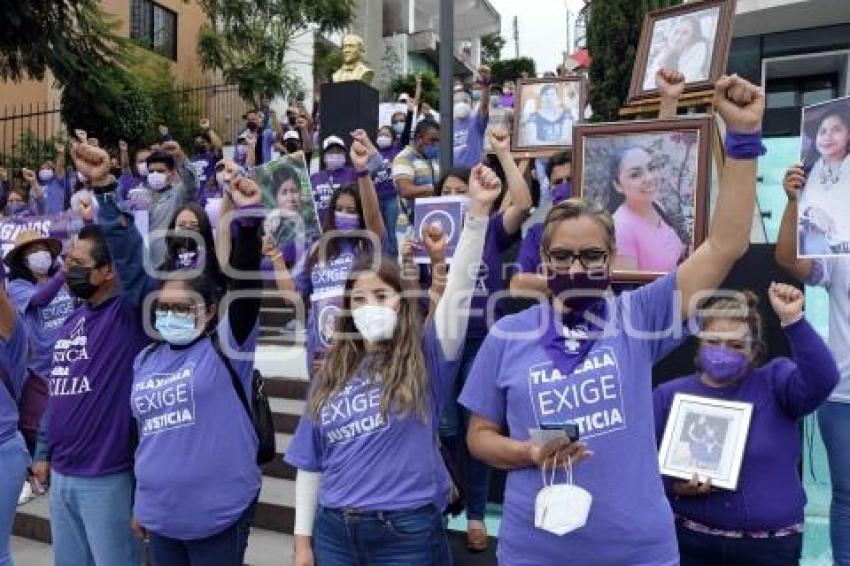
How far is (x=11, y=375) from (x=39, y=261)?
2.34m

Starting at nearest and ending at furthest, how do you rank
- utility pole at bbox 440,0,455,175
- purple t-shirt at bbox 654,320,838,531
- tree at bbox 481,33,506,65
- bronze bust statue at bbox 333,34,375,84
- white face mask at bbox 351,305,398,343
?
1. white face mask at bbox 351,305,398,343
2. purple t-shirt at bbox 654,320,838,531
3. utility pole at bbox 440,0,455,175
4. bronze bust statue at bbox 333,34,375,84
5. tree at bbox 481,33,506,65

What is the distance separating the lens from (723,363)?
3.10 meters

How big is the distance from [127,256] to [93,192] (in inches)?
16.9

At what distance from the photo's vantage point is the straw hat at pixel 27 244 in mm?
5582

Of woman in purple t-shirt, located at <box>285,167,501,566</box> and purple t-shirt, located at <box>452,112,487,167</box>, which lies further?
purple t-shirt, located at <box>452,112,487,167</box>

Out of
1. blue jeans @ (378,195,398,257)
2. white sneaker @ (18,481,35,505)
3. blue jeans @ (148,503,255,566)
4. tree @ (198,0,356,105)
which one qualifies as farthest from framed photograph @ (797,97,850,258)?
tree @ (198,0,356,105)

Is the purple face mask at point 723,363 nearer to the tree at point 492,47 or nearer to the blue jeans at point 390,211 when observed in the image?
the blue jeans at point 390,211

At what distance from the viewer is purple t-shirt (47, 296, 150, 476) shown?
3.57 metres

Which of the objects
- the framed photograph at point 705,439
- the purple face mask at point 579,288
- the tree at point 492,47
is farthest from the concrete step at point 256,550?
the tree at point 492,47

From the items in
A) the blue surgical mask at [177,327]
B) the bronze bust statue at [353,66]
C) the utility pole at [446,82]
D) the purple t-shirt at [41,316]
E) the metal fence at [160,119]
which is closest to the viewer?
the blue surgical mask at [177,327]

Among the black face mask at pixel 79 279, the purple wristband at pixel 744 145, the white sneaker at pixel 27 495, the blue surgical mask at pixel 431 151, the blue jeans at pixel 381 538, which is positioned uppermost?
the blue surgical mask at pixel 431 151

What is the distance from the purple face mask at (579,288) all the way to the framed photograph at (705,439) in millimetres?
1013

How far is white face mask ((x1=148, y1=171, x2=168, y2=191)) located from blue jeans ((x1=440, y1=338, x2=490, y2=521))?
175 inches

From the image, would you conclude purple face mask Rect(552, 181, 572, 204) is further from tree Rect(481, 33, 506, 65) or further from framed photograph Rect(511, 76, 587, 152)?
tree Rect(481, 33, 506, 65)
